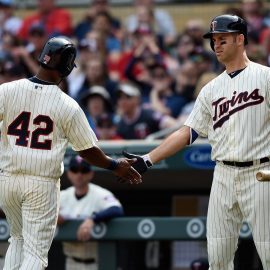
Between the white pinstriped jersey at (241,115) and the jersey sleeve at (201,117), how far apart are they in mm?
58

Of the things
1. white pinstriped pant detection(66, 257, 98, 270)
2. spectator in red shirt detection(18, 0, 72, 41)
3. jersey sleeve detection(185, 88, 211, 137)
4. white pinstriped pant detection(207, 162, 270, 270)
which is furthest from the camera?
spectator in red shirt detection(18, 0, 72, 41)

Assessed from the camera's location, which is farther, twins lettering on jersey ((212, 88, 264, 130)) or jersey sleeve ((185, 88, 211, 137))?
jersey sleeve ((185, 88, 211, 137))

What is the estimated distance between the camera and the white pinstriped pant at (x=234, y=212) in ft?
20.1

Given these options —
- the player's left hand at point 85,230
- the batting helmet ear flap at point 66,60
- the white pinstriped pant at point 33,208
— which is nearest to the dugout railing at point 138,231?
the player's left hand at point 85,230

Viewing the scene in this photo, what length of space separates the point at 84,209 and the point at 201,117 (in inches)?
89.3

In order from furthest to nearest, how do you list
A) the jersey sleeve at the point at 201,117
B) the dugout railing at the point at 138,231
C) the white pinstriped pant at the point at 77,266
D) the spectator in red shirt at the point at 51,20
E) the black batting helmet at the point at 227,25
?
1. the spectator in red shirt at the point at 51,20
2. the white pinstriped pant at the point at 77,266
3. the dugout railing at the point at 138,231
4. the jersey sleeve at the point at 201,117
5. the black batting helmet at the point at 227,25

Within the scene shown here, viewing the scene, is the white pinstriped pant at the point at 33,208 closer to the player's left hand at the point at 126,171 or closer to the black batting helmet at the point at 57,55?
the player's left hand at the point at 126,171

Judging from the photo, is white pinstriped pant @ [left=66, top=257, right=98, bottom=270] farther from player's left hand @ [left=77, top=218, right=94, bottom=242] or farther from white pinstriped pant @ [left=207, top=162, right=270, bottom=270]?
white pinstriped pant @ [left=207, top=162, right=270, bottom=270]

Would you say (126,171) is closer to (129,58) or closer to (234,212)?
(234,212)

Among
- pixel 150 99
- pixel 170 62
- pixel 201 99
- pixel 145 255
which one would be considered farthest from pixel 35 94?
pixel 170 62

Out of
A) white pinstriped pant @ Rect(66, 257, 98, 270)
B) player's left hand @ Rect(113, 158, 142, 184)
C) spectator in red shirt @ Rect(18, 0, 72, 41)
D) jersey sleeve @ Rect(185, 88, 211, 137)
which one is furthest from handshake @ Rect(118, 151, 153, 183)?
spectator in red shirt @ Rect(18, 0, 72, 41)

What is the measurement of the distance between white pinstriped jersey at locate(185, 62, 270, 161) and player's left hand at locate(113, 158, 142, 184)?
60cm

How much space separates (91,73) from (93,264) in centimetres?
319

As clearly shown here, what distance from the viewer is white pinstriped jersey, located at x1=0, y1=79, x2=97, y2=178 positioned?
6.20m
